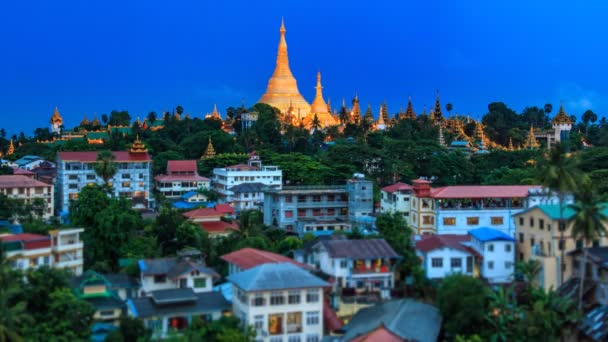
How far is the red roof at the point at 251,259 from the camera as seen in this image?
29987 mm

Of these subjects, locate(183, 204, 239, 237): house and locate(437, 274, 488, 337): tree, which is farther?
locate(183, 204, 239, 237): house

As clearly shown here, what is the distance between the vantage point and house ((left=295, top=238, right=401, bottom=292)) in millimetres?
30938

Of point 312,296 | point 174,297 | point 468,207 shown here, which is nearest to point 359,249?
point 312,296

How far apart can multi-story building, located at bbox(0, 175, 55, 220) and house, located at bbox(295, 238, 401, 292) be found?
20.2m

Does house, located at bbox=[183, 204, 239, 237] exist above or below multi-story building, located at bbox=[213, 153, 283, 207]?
below

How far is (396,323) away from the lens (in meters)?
26.7

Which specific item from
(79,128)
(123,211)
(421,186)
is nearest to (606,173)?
(421,186)

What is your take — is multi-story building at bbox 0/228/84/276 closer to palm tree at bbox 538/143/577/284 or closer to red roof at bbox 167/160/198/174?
palm tree at bbox 538/143/577/284

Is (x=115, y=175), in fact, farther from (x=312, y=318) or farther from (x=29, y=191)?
(x=312, y=318)

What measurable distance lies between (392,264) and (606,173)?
23.4 metres

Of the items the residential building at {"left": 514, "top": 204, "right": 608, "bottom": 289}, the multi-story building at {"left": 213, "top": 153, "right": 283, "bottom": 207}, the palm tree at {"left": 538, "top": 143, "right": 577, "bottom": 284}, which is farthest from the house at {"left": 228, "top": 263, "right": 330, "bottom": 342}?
the multi-story building at {"left": 213, "top": 153, "right": 283, "bottom": 207}

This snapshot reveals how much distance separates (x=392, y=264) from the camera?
31.6 metres

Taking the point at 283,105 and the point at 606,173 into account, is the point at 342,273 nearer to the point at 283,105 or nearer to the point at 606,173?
the point at 606,173

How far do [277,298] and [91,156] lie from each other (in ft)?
94.3
